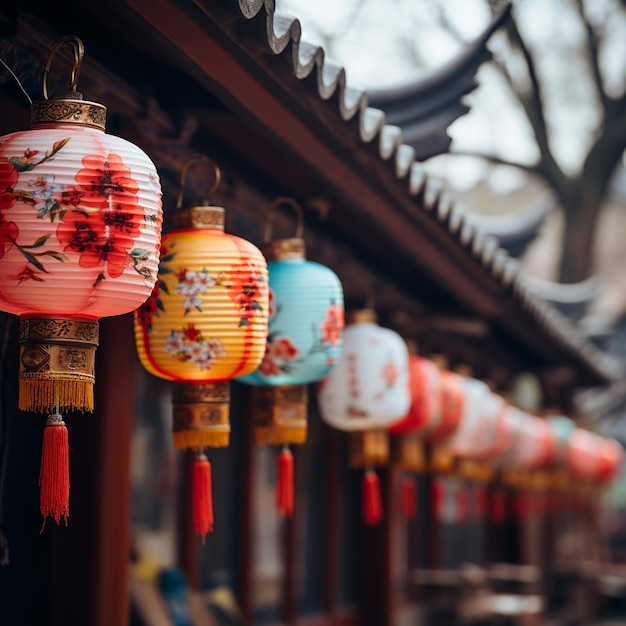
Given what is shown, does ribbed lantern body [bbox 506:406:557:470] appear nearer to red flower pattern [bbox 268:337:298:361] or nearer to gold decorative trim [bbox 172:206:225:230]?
red flower pattern [bbox 268:337:298:361]

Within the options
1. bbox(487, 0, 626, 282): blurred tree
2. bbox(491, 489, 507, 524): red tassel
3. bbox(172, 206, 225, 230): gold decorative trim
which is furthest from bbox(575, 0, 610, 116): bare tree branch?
bbox(172, 206, 225, 230): gold decorative trim

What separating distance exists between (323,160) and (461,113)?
2.43 m

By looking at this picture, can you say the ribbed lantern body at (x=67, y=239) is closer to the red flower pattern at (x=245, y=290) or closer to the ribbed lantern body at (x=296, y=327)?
the red flower pattern at (x=245, y=290)

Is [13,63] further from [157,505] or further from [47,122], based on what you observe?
[157,505]

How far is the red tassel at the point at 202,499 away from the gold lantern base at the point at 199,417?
8cm

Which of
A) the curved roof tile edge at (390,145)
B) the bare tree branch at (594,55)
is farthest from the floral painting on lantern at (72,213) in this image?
the bare tree branch at (594,55)

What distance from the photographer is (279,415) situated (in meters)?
5.02

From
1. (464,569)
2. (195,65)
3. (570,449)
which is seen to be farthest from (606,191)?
(195,65)

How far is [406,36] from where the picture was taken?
64.1 feet

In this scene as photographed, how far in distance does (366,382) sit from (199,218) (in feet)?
7.03

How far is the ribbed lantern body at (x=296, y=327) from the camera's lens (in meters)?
4.94

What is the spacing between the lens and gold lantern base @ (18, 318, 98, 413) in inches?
132

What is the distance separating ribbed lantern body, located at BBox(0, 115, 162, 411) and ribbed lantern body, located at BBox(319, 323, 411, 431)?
282 centimetres

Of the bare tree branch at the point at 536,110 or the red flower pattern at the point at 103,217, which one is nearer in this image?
the red flower pattern at the point at 103,217
